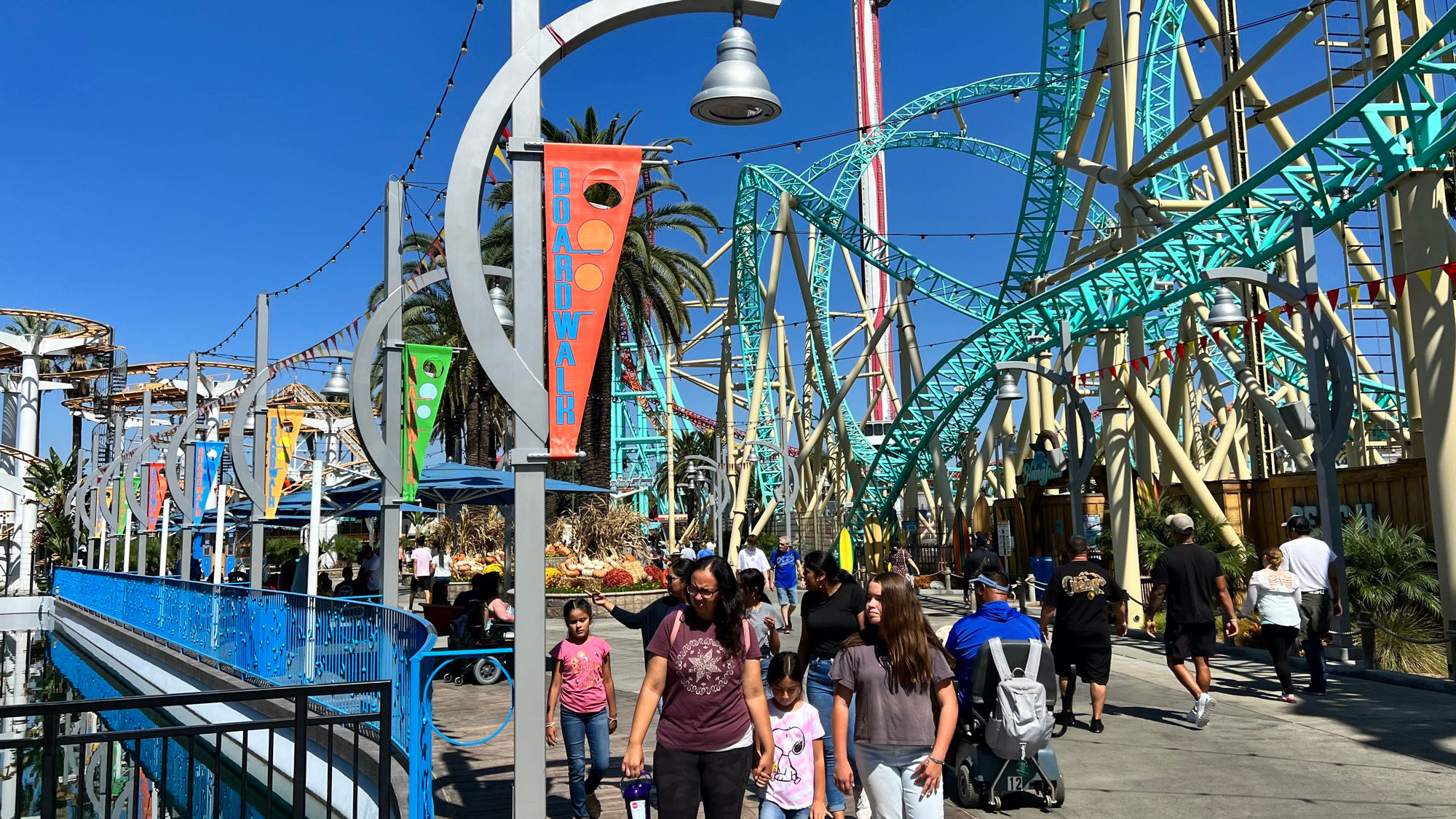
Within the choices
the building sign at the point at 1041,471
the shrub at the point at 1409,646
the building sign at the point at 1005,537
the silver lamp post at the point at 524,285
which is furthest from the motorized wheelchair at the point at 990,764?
the building sign at the point at 1041,471

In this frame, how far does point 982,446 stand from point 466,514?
1247 centimetres

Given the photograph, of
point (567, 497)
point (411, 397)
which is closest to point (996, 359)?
point (567, 497)

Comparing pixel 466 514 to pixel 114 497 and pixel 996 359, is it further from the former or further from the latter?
pixel 996 359

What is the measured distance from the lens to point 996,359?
2523 centimetres

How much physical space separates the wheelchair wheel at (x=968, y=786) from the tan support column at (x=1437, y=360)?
722cm

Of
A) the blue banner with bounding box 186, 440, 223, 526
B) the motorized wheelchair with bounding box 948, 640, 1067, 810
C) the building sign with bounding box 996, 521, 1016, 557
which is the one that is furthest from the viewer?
the building sign with bounding box 996, 521, 1016, 557

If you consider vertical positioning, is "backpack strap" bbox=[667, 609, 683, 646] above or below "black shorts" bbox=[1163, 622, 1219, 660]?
above

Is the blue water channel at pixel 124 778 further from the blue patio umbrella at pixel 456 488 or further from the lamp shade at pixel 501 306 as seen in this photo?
the lamp shade at pixel 501 306

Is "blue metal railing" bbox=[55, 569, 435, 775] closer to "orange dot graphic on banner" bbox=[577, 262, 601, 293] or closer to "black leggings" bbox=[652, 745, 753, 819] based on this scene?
"black leggings" bbox=[652, 745, 753, 819]

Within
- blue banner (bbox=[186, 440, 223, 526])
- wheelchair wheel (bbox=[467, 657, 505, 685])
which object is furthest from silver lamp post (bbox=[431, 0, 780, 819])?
blue banner (bbox=[186, 440, 223, 526])

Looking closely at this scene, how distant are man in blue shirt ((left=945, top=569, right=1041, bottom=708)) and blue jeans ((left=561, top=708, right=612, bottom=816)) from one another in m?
2.02

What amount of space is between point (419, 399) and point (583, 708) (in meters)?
4.41

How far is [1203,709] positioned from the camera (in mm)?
8758

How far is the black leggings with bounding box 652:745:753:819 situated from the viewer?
14.9 ft
